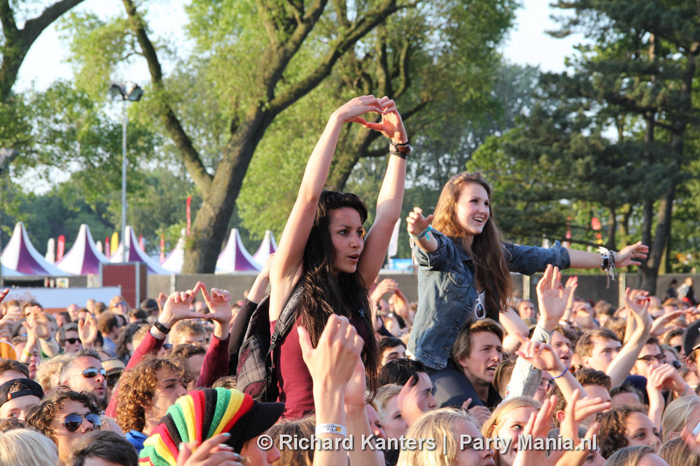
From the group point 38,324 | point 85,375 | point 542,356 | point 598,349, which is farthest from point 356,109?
point 38,324

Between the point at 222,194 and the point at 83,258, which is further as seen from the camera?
the point at 83,258

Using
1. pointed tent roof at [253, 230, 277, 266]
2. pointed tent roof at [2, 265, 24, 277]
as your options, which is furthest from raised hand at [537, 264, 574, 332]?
pointed tent roof at [2, 265, 24, 277]

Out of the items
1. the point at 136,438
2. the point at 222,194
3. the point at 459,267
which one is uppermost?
the point at 222,194

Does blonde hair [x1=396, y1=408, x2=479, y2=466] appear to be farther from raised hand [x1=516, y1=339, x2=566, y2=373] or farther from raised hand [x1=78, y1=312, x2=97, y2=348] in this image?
raised hand [x1=78, y1=312, x2=97, y2=348]

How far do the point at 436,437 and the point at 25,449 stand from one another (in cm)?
154

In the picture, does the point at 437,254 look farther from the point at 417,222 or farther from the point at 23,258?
the point at 23,258

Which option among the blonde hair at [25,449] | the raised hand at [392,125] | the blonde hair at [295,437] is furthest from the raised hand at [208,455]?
the raised hand at [392,125]

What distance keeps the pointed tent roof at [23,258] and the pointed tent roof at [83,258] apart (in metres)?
1.30

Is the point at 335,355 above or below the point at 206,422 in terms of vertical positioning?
above

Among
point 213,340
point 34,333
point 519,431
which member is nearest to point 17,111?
point 34,333

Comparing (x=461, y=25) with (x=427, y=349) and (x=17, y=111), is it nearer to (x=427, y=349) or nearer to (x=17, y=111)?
(x=17, y=111)

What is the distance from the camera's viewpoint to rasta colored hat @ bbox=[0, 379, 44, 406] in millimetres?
4898

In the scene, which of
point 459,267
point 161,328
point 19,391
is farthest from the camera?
point 161,328

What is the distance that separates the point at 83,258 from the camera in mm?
36031
